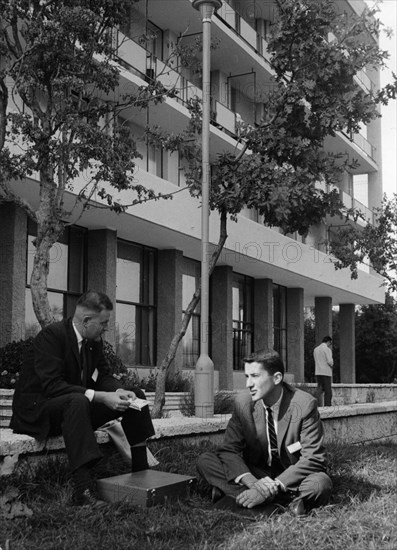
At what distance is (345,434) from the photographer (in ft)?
35.7

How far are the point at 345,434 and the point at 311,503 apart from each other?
556 centimetres

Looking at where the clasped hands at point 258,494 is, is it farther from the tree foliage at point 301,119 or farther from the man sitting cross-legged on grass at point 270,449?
the tree foliage at point 301,119

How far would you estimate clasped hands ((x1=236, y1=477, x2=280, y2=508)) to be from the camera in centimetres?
522

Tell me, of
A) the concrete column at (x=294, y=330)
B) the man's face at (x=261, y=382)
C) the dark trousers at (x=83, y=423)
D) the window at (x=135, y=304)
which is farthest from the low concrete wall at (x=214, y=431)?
the concrete column at (x=294, y=330)

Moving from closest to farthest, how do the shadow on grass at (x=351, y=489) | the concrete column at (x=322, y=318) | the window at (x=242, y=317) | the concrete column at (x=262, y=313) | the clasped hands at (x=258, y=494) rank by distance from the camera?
the clasped hands at (x=258, y=494) → the shadow on grass at (x=351, y=489) → the window at (x=242, y=317) → the concrete column at (x=262, y=313) → the concrete column at (x=322, y=318)

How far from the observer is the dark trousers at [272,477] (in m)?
5.41

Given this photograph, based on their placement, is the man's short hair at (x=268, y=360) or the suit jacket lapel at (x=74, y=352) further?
the suit jacket lapel at (x=74, y=352)

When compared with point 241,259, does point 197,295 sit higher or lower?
lower

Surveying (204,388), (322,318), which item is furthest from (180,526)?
(322,318)

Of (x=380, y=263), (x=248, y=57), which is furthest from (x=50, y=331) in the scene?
(x=248, y=57)

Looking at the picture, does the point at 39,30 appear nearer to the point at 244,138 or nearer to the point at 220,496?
the point at 244,138

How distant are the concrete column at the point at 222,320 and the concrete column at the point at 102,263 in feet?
21.4

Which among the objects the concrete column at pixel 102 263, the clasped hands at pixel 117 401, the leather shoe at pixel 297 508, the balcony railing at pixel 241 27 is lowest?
the leather shoe at pixel 297 508

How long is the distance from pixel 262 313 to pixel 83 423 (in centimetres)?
2260
